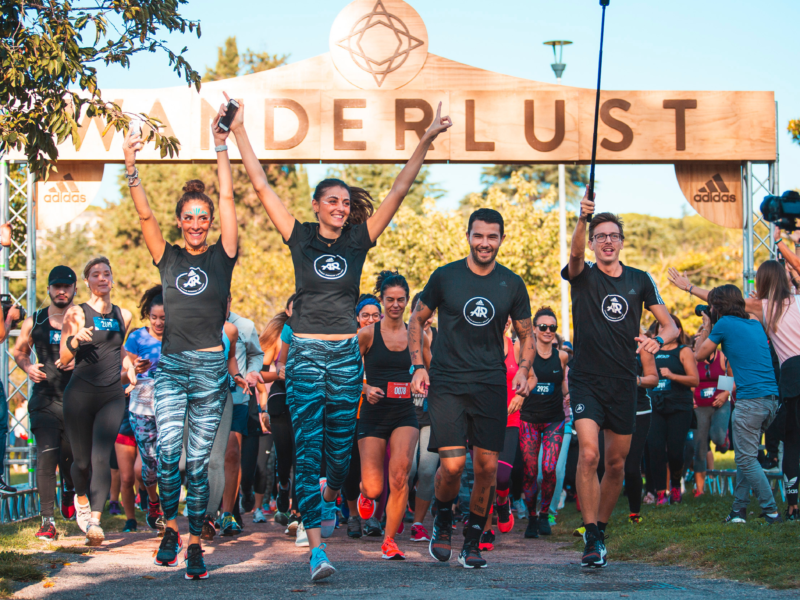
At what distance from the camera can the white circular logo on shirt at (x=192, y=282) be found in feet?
18.7

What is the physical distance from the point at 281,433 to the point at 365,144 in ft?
14.2

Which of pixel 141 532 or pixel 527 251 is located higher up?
pixel 527 251

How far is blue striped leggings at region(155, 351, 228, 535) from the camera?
5.62 metres

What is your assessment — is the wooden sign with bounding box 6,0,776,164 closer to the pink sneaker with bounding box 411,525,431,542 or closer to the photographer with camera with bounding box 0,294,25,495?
the photographer with camera with bounding box 0,294,25,495

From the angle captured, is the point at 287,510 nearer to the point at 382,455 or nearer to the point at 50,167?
the point at 382,455

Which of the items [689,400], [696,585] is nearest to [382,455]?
[696,585]

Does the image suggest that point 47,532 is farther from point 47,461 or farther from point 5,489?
point 5,489

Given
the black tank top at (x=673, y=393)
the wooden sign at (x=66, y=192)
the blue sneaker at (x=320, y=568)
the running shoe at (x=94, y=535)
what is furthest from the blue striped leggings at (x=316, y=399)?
the wooden sign at (x=66, y=192)

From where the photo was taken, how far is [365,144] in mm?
11531

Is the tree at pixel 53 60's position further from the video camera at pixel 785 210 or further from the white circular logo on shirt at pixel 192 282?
the video camera at pixel 785 210

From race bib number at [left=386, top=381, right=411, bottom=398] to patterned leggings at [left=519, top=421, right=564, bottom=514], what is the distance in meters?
1.73

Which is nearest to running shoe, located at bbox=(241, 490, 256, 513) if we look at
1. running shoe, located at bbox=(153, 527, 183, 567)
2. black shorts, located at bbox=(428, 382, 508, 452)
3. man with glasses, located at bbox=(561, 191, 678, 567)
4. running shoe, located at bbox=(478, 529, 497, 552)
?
running shoe, located at bbox=(478, 529, 497, 552)

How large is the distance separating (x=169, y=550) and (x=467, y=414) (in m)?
2.18

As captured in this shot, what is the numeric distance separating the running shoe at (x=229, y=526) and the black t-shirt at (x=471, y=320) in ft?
9.89
